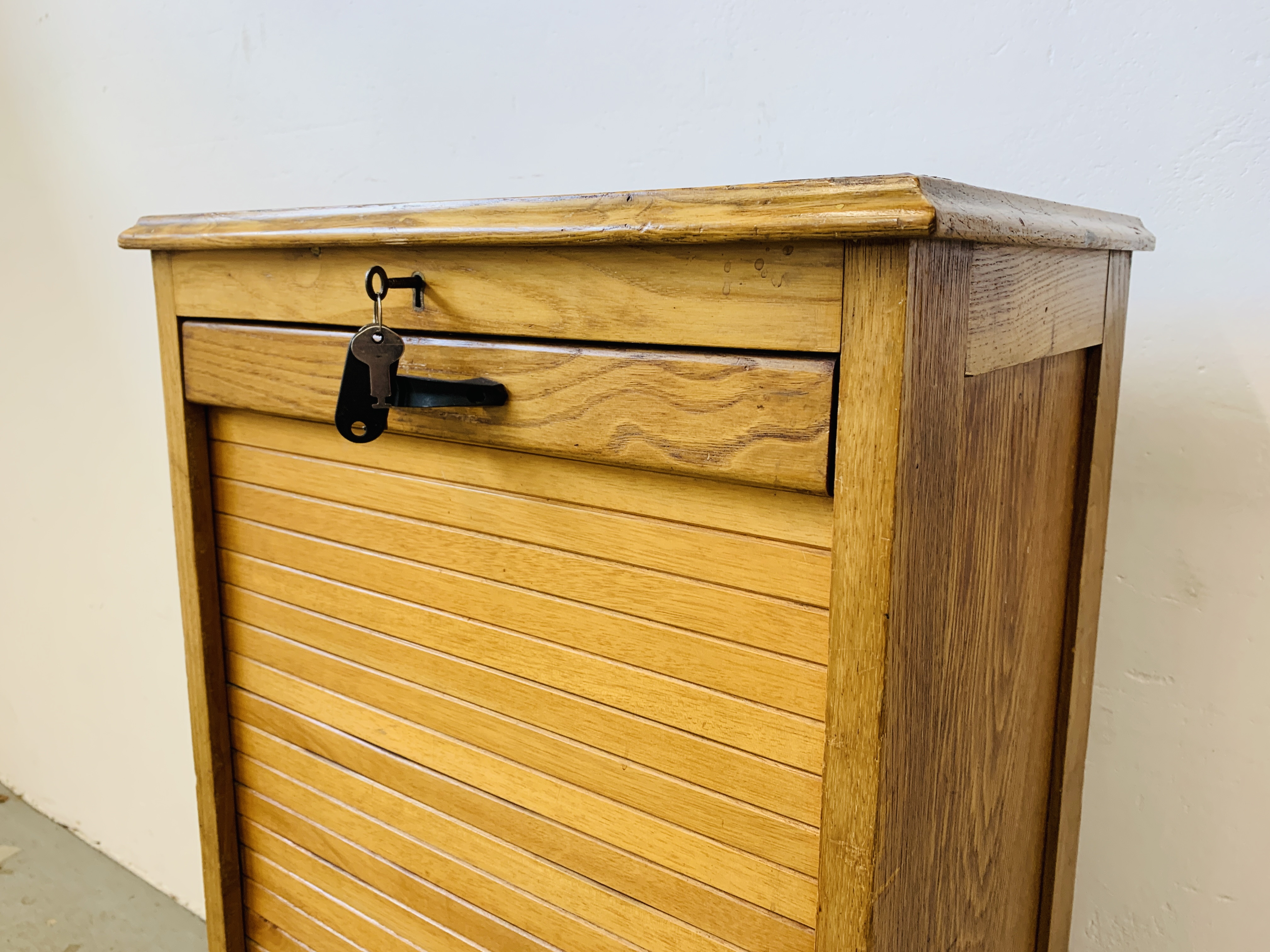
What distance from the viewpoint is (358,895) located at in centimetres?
93

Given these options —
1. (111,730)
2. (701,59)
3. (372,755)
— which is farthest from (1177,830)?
(111,730)

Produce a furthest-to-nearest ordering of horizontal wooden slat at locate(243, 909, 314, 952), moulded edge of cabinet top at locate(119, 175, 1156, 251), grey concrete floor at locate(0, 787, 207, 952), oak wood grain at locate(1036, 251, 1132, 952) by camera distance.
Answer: grey concrete floor at locate(0, 787, 207, 952) → horizontal wooden slat at locate(243, 909, 314, 952) → oak wood grain at locate(1036, 251, 1132, 952) → moulded edge of cabinet top at locate(119, 175, 1156, 251)

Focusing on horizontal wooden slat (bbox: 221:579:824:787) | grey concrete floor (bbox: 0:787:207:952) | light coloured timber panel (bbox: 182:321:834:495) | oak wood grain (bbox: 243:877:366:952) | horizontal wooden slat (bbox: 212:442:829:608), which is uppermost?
light coloured timber panel (bbox: 182:321:834:495)

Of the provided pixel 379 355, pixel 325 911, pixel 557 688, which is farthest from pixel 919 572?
pixel 325 911

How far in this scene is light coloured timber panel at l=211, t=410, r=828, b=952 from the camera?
2.13 feet

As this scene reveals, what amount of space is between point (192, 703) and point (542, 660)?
1.54 ft

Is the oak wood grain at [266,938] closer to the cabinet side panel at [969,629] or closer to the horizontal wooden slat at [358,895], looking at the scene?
the horizontal wooden slat at [358,895]

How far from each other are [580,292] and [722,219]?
13 centimetres

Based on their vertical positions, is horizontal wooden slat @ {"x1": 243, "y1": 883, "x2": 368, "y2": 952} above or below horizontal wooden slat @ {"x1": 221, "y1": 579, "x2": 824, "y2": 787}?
below

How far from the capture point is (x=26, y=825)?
213cm

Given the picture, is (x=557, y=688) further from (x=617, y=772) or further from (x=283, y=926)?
(x=283, y=926)

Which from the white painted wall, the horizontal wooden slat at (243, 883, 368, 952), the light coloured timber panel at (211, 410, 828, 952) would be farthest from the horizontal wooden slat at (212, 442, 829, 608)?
the white painted wall

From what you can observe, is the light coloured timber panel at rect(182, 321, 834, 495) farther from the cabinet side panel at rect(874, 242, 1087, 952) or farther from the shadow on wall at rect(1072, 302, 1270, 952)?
the shadow on wall at rect(1072, 302, 1270, 952)

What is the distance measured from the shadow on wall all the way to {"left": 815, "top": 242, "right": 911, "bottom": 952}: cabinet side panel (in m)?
0.59
